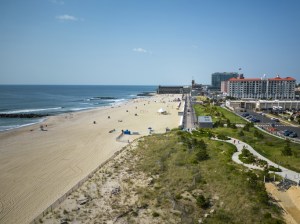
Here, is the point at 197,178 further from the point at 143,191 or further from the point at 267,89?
the point at 267,89

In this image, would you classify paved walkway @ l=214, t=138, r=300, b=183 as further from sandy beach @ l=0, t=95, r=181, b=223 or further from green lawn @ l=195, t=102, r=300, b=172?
sandy beach @ l=0, t=95, r=181, b=223

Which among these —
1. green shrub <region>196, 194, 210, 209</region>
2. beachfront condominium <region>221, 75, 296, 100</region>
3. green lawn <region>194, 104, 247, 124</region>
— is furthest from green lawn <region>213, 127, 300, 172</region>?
beachfront condominium <region>221, 75, 296, 100</region>

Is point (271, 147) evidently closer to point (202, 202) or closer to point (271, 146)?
point (271, 146)

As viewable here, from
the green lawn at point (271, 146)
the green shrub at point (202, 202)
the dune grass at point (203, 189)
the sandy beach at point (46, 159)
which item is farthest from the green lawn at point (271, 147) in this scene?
the sandy beach at point (46, 159)

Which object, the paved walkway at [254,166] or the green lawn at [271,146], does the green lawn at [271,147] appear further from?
the paved walkway at [254,166]

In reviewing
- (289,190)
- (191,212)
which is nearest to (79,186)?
(191,212)
